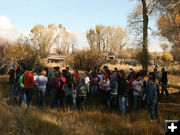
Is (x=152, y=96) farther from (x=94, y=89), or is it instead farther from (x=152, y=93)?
(x=94, y=89)

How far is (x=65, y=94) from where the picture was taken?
25.5ft

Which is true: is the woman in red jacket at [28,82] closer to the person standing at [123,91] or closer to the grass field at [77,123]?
the grass field at [77,123]

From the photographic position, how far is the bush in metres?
19.9

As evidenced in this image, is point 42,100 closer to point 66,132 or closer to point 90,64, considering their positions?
point 66,132

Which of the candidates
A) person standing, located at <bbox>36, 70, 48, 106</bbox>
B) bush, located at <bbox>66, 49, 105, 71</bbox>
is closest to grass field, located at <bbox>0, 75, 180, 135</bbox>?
person standing, located at <bbox>36, 70, 48, 106</bbox>

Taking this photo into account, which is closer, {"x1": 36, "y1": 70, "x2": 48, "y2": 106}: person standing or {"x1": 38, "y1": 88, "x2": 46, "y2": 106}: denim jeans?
{"x1": 36, "y1": 70, "x2": 48, "y2": 106}: person standing

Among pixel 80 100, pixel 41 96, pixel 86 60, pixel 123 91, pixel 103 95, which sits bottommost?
pixel 80 100

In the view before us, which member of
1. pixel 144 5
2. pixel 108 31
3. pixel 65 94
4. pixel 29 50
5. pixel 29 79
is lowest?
pixel 65 94

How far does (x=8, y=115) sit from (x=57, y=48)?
50712 millimetres

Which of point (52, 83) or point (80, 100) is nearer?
point (52, 83)

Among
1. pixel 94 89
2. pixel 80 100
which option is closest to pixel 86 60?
pixel 94 89

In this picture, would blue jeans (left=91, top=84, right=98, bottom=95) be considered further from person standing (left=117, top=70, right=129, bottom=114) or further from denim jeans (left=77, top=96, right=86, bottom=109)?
person standing (left=117, top=70, right=129, bottom=114)

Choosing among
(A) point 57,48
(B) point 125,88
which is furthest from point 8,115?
(A) point 57,48

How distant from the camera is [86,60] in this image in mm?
19953
